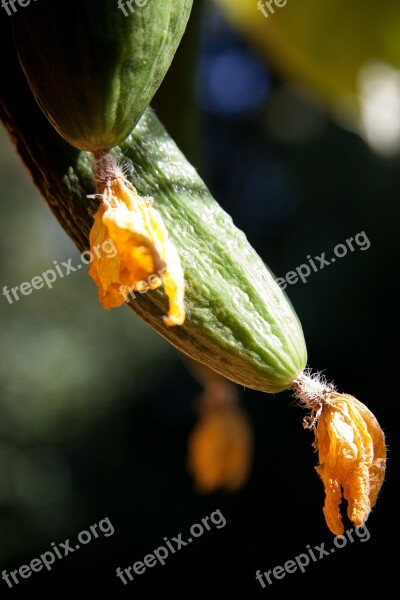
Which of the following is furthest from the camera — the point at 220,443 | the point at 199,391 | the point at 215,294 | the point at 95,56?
the point at 199,391

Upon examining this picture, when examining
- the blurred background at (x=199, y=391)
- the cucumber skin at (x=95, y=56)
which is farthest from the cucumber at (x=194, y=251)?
the blurred background at (x=199, y=391)

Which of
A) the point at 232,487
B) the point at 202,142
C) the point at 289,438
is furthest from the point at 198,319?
the point at 289,438

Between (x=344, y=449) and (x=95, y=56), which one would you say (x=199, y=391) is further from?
(x=95, y=56)

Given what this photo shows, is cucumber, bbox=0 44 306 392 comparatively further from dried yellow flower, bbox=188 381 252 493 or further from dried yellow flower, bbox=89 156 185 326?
dried yellow flower, bbox=188 381 252 493

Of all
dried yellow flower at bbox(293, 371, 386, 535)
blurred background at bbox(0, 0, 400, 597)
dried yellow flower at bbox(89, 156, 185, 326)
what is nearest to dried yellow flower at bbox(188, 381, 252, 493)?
dried yellow flower at bbox(293, 371, 386, 535)

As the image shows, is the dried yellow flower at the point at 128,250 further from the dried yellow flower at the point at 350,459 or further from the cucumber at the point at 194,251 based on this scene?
the dried yellow flower at the point at 350,459

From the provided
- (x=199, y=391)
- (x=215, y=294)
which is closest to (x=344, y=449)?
(x=215, y=294)
